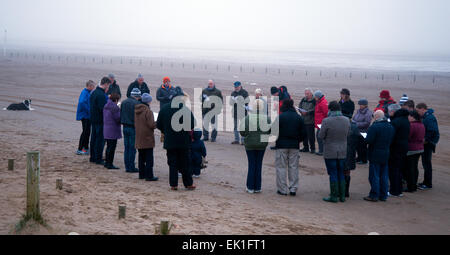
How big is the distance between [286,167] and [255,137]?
90 centimetres

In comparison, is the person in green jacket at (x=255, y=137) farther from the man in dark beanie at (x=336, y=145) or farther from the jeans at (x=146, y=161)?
the jeans at (x=146, y=161)

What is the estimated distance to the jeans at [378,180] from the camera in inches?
355

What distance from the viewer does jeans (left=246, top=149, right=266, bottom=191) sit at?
917cm

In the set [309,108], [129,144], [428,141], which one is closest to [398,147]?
[428,141]

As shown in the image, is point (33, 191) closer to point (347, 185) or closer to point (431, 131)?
point (347, 185)

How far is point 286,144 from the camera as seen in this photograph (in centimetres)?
903

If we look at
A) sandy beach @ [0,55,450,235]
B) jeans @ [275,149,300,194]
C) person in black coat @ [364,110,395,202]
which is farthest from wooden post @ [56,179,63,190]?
person in black coat @ [364,110,395,202]

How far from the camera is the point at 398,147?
368 inches

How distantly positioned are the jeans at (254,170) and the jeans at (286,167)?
36cm

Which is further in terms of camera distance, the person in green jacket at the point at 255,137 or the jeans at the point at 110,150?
the jeans at the point at 110,150

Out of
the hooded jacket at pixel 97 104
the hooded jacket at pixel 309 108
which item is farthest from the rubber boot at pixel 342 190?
the hooded jacket at pixel 97 104

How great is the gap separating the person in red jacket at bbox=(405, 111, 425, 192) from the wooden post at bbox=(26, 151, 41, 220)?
24.1 feet

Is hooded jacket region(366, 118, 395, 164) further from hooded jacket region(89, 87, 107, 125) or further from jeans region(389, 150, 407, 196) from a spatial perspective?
hooded jacket region(89, 87, 107, 125)
